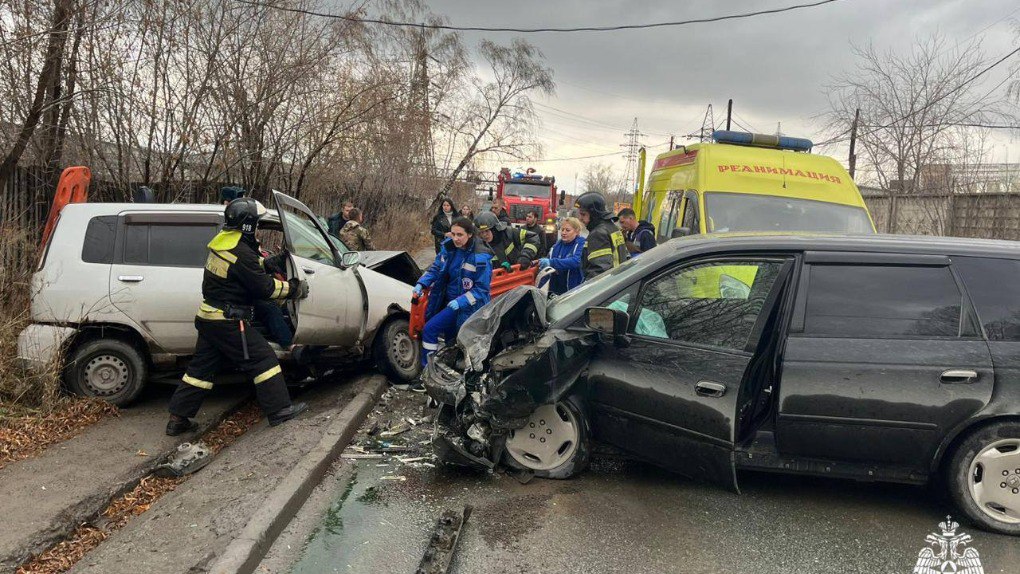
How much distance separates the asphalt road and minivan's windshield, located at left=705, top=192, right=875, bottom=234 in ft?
11.1

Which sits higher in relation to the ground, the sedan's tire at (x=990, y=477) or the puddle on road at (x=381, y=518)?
the sedan's tire at (x=990, y=477)

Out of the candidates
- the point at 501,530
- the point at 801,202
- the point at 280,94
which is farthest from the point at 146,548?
the point at 280,94

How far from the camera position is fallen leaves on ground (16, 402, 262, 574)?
323cm

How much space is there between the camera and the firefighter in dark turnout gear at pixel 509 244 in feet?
29.0

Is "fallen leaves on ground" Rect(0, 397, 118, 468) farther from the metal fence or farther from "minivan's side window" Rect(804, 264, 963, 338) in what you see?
the metal fence

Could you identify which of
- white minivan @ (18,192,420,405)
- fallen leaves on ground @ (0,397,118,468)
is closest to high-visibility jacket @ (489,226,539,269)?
white minivan @ (18,192,420,405)

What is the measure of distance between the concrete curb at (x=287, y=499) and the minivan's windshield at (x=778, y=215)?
13.7 feet

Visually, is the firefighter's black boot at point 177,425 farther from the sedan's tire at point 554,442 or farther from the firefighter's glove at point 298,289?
the sedan's tire at point 554,442

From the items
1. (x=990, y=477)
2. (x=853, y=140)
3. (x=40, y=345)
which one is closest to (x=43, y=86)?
(x=40, y=345)

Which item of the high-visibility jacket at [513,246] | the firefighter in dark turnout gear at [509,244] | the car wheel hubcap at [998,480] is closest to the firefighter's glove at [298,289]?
the firefighter in dark turnout gear at [509,244]

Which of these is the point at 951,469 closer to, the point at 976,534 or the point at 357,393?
the point at 976,534

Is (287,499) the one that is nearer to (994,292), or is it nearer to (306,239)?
(306,239)

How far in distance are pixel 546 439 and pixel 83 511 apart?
271 cm

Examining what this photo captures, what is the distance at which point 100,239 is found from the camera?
17.7ft
